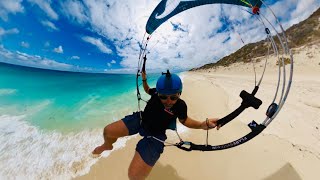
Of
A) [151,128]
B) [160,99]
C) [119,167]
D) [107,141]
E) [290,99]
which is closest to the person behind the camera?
[160,99]

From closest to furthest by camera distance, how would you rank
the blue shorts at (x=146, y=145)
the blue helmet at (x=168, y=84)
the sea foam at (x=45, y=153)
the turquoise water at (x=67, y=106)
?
the blue helmet at (x=168, y=84) < the blue shorts at (x=146, y=145) < the sea foam at (x=45, y=153) < the turquoise water at (x=67, y=106)

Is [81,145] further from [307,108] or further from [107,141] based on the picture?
[307,108]

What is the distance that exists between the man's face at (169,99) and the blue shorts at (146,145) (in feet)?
2.68

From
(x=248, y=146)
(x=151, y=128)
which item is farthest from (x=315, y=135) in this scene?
(x=151, y=128)

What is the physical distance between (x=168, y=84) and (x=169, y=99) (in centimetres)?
33

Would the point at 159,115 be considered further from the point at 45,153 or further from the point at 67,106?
the point at 67,106

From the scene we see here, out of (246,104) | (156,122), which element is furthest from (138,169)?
(246,104)

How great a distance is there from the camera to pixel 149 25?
7387mm

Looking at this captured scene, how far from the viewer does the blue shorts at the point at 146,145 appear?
439cm

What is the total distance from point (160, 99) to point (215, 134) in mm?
4141

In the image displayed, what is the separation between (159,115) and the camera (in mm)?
4484

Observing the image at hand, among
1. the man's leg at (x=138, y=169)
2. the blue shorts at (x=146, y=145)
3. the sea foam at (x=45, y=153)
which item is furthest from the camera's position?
the sea foam at (x=45, y=153)

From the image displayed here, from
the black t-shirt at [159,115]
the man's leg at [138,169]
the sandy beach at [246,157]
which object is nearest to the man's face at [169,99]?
the black t-shirt at [159,115]

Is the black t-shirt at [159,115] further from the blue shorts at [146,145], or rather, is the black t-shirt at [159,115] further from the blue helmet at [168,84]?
the blue helmet at [168,84]
